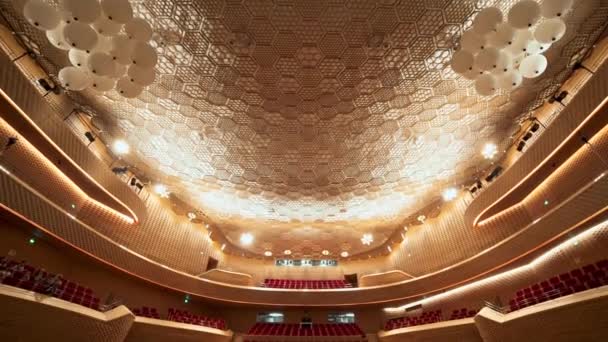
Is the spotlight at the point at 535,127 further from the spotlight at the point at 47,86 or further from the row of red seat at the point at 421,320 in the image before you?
the spotlight at the point at 47,86

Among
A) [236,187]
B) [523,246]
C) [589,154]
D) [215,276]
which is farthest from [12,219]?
[589,154]

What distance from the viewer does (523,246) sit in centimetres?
791

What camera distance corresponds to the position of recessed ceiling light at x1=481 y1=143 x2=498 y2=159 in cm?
859

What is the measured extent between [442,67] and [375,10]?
83.7 inches

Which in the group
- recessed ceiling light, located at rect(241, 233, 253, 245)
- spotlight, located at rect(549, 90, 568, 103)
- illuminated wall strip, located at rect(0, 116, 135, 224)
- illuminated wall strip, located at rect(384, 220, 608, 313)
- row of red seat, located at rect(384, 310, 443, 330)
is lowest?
row of red seat, located at rect(384, 310, 443, 330)

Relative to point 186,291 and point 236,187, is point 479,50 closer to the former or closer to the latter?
point 236,187

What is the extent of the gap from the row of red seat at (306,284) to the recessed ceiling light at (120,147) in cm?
851

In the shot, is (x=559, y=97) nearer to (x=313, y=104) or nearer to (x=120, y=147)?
(x=313, y=104)

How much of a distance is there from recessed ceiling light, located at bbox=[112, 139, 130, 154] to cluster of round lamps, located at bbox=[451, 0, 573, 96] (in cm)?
875

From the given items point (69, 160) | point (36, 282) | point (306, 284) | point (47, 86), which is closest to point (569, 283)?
point (306, 284)

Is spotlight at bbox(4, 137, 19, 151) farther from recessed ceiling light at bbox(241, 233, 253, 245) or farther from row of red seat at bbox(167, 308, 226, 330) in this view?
recessed ceiling light at bbox(241, 233, 253, 245)

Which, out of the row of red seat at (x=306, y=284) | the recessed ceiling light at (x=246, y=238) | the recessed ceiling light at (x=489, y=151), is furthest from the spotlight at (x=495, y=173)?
the recessed ceiling light at (x=246, y=238)

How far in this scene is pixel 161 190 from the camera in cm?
1056

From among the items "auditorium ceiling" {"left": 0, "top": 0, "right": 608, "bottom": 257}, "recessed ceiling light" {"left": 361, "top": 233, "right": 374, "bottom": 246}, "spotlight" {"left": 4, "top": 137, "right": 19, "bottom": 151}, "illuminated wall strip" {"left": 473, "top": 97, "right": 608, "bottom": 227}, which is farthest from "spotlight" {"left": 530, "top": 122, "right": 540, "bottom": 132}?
"spotlight" {"left": 4, "top": 137, "right": 19, "bottom": 151}
